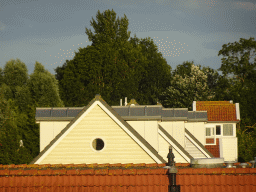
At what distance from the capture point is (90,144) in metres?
16.1

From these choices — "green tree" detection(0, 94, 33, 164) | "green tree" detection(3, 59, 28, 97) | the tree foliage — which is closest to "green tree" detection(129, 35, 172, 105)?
the tree foliage

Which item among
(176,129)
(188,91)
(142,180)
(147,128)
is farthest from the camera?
(188,91)

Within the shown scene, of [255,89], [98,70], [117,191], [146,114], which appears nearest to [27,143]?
[146,114]

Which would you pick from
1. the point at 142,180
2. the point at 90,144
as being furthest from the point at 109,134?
the point at 142,180

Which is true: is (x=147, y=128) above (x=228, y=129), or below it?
above

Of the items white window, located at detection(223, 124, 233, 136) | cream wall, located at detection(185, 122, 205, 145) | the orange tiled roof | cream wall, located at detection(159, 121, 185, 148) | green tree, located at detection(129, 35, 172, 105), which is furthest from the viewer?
green tree, located at detection(129, 35, 172, 105)

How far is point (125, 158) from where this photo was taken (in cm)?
1585

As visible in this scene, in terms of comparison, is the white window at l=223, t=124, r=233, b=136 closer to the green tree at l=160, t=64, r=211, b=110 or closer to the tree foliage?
the green tree at l=160, t=64, r=211, b=110

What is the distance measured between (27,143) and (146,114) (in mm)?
18315

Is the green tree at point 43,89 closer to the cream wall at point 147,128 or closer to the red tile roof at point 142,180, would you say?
the cream wall at point 147,128

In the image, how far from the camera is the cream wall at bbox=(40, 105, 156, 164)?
626 inches

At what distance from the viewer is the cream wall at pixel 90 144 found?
626 inches

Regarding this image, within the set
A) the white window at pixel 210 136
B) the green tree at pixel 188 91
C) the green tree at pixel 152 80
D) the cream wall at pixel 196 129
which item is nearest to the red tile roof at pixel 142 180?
the cream wall at pixel 196 129

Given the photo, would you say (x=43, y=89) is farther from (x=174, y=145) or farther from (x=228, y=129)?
(x=174, y=145)
